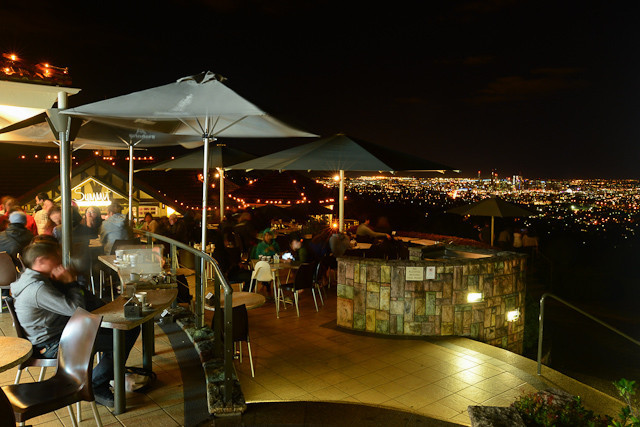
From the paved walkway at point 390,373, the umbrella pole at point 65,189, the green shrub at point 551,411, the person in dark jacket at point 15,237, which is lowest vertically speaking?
the paved walkway at point 390,373

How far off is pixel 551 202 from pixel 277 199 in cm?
12869

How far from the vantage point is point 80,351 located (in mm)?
3262

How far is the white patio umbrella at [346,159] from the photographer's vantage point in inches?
301

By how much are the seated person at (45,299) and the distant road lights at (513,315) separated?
5.73 metres

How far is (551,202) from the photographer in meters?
128

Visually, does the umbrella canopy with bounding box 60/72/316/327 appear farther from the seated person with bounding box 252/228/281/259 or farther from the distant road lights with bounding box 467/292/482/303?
the distant road lights with bounding box 467/292/482/303

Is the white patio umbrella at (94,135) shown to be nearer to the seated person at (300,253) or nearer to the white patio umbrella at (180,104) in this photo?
the white patio umbrella at (180,104)

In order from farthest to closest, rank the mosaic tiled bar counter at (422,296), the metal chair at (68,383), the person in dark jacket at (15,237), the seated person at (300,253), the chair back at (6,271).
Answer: the seated person at (300,253)
the person in dark jacket at (15,237)
the mosaic tiled bar counter at (422,296)
the chair back at (6,271)
the metal chair at (68,383)

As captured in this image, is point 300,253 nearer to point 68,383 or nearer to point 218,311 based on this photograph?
point 218,311

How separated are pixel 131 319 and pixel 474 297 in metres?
4.84

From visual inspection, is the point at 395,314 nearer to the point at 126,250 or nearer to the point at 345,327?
the point at 345,327

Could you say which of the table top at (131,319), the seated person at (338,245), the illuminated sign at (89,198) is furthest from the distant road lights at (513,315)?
the illuminated sign at (89,198)

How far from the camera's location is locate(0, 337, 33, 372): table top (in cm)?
301

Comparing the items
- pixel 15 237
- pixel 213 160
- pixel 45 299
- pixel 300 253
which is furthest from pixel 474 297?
pixel 15 237
